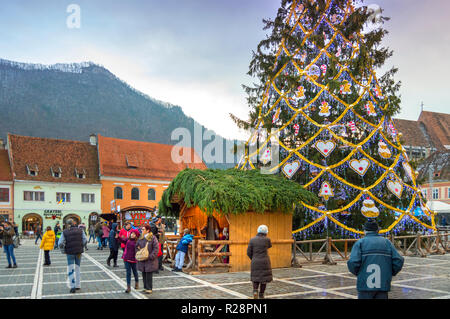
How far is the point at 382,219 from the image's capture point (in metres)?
20.5

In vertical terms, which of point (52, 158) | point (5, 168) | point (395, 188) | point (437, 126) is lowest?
point (395, 188)

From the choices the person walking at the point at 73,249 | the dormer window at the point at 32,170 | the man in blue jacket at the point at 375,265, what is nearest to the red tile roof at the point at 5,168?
the dormer window at the point at 32,170

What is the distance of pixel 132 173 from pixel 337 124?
111ft

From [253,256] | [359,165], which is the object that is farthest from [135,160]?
[253,256]

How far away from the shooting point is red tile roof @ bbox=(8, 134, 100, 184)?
144ft

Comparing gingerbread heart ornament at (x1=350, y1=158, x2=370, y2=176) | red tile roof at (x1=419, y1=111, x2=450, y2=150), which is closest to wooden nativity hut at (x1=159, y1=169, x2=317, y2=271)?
gingerbread heart ornament at (x1=350, y1=158, x2=370, y2=176)

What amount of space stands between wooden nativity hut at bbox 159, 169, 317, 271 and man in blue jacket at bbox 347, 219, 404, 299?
24.3 feet

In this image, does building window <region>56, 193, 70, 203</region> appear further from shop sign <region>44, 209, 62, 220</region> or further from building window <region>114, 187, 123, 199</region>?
building window <region>114, 187, 123, 199</region>

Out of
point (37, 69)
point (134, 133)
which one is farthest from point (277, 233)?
point (37, 69)

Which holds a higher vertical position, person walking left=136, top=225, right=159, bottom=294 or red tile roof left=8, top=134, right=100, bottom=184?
red tile roof left=8, top=134, right=100, bottom=184

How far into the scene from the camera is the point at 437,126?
203 ft

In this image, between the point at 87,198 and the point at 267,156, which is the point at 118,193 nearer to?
the point at 87,198

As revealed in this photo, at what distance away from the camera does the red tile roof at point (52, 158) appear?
4400 centimetres
